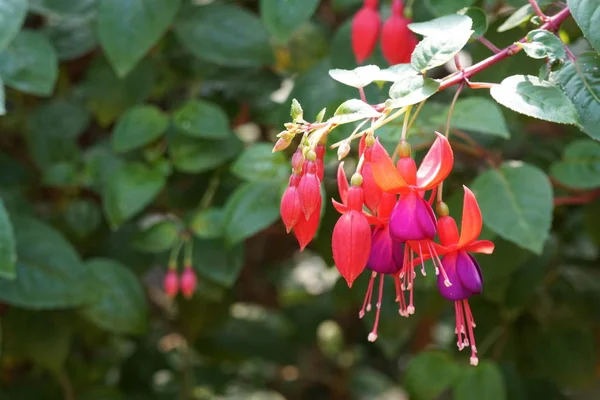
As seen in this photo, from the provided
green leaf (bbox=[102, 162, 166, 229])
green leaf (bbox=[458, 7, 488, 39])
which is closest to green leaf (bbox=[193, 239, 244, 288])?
green leaf (bbox=[102, 162, 166, 229])

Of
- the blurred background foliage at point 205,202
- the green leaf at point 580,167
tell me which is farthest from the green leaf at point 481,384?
the green leaf at point 580,167

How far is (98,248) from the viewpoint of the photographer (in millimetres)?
1242

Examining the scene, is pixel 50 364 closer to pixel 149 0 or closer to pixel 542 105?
pixel 149 0

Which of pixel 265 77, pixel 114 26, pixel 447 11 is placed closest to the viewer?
pixel 447 11

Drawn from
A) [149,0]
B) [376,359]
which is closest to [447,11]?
[149,0]

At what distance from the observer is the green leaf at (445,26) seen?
0.54 m

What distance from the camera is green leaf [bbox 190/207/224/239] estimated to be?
1004 mm

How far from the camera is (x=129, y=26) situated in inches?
37.3

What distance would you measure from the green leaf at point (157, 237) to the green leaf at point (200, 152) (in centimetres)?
8

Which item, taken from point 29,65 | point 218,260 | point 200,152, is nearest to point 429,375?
point 218,260

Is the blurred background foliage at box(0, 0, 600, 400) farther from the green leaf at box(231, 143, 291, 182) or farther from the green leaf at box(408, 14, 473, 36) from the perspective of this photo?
the green leaf at box(408, 14, 473, 36)

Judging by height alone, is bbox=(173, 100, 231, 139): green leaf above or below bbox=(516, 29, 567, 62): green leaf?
below

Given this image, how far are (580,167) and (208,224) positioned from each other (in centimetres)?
47

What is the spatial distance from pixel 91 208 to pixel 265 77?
0.34m
